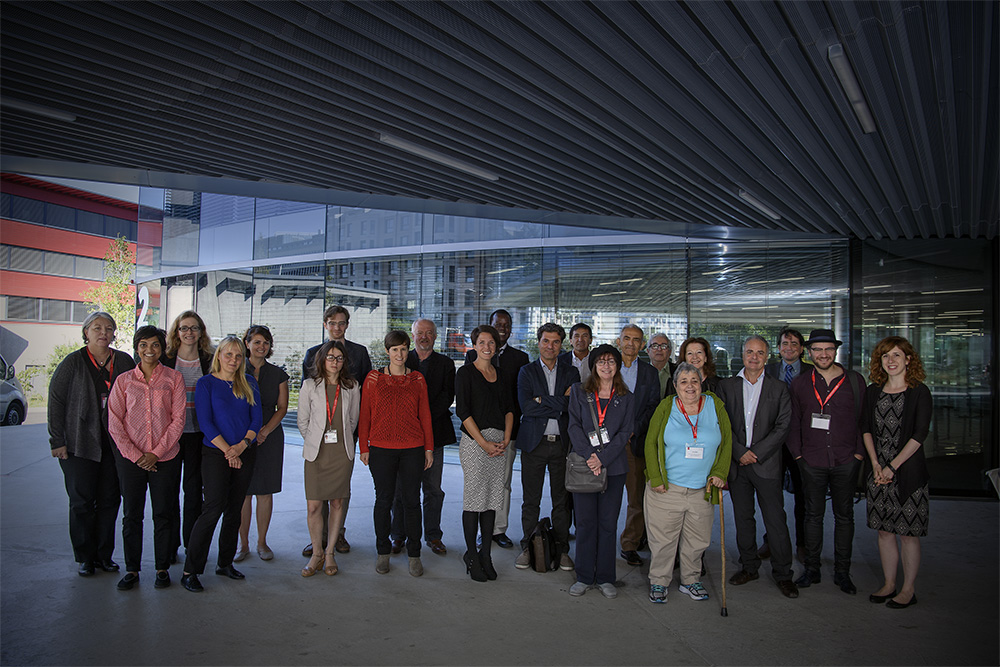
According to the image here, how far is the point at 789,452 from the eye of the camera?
4516 millimetres

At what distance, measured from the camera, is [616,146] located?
4.95 metres

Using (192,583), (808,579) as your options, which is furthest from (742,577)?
(192,583)

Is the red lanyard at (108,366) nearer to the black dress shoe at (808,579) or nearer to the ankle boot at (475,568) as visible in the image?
the ankle boot at (475,568)

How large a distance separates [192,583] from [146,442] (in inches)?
35.4

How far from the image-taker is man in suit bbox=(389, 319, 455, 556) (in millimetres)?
4832

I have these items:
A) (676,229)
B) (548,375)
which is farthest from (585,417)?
(676,229)

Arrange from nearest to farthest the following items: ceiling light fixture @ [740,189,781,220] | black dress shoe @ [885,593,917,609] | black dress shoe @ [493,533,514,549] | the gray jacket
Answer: black dress shoe @ [885,593,917,609] → the gray jacket → black dress shoe @ [493,533,514,549] → ceiling light fixture @ [740,189,781,220]

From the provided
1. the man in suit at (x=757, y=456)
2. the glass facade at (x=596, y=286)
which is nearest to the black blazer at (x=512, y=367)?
the man in suit at (x=757, y=456)

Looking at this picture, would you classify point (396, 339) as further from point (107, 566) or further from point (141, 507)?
point (107, 566)

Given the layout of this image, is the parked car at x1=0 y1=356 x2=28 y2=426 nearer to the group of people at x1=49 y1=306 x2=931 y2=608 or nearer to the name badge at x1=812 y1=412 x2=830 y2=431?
the group of people at x1=49 y1=306 x2=931 y2=608

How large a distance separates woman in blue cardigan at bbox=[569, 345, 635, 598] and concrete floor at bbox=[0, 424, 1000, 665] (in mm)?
172

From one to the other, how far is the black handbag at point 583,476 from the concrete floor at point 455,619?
2.17 ft

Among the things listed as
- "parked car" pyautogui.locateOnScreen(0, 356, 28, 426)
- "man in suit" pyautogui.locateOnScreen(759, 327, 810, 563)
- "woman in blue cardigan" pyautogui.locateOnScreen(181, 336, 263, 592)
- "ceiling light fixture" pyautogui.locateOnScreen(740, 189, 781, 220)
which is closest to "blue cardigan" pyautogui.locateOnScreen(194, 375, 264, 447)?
"woman in blue cardigan" pyautogui.locateOnScreen(181, 336, 263, 592)

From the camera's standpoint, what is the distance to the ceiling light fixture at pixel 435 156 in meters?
4.91
